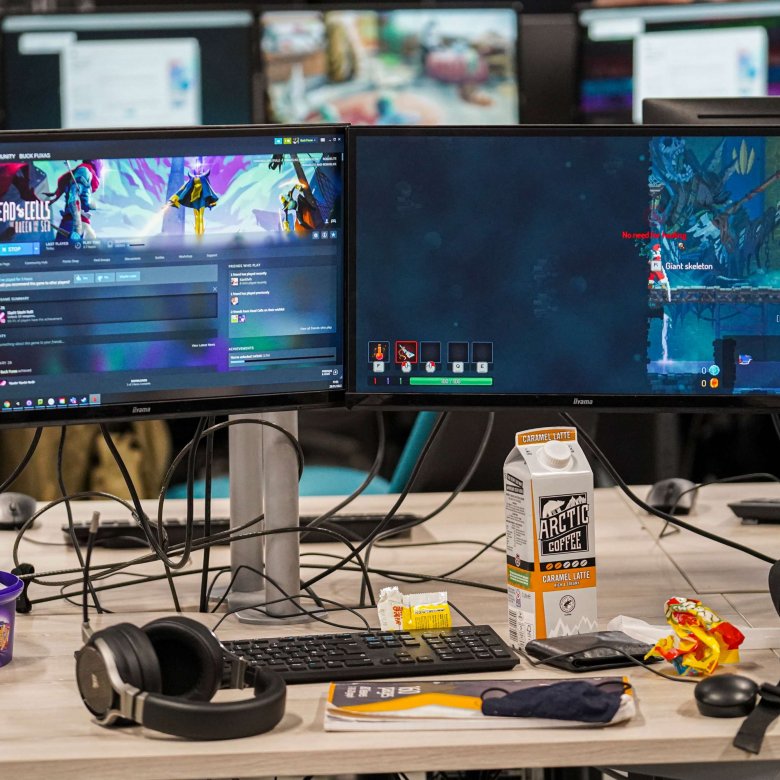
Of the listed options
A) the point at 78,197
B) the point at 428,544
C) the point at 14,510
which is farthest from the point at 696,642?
the point at 14,510

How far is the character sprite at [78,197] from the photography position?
126cm

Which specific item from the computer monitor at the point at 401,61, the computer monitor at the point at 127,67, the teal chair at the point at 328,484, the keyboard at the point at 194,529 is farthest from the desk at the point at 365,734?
the computer monitor at the point at 127,67

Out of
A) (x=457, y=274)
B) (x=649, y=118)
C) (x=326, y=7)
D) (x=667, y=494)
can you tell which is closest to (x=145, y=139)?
(x=457, y=274)

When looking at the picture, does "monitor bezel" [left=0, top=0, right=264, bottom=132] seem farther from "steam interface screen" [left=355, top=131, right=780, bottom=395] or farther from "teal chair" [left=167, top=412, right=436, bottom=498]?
"steam interface screen" [left=355, top=131, right=780, bottom=395]

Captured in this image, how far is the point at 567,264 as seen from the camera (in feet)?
4.54

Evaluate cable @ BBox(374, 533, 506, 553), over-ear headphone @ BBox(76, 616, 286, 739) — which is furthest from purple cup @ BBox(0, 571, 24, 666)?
cable @ BBox(374, 533, 506, 553)

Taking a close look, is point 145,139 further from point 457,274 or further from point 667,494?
Answer: point 667,494

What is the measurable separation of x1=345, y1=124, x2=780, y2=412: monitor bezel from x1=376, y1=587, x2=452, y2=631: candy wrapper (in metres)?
0.23

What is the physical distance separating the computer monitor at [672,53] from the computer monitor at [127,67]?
1024 mm

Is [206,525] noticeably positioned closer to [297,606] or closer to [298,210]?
[297,606]

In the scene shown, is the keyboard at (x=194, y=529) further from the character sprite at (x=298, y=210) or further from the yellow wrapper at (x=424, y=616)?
the character sprite at (x=298, y=210)

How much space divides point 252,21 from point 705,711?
2.89m

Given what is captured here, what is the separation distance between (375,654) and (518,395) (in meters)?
0.37

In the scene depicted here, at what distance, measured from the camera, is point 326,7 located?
3.48m
